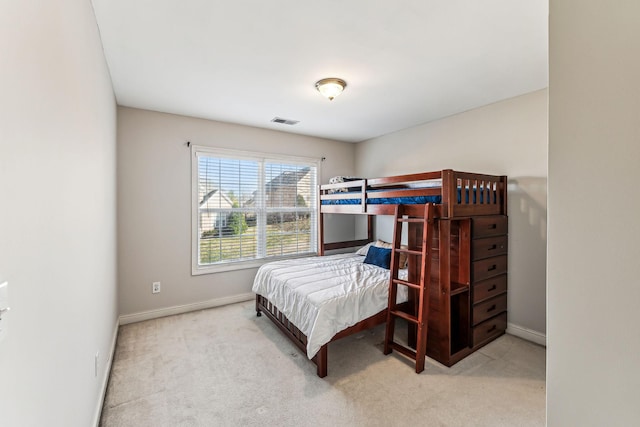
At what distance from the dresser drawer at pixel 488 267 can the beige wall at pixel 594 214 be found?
2.07 meters

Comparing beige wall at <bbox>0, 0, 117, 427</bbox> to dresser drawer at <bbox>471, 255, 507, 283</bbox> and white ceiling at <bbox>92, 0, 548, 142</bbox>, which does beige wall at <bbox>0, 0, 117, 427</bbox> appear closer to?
white ceiling at <bbox>92, 0, 548, 142</bbox>

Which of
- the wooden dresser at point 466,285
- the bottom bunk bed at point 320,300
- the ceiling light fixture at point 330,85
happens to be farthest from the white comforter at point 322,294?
the ceiling light fixture at point 330,85

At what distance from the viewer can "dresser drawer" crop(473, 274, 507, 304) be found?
2.75 m

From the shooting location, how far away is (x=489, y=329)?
288cm

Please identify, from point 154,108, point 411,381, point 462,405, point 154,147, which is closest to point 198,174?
point 154,147

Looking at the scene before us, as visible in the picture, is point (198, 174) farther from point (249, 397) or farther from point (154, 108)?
point (249, 397)

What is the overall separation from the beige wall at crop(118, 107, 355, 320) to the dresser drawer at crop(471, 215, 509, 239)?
3.01 metres

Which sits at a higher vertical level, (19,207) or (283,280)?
(19,207)

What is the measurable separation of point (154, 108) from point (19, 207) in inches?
120

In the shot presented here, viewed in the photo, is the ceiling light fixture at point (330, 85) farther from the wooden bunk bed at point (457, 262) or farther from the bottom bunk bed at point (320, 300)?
the bottom bunk bed at point (320, 300)

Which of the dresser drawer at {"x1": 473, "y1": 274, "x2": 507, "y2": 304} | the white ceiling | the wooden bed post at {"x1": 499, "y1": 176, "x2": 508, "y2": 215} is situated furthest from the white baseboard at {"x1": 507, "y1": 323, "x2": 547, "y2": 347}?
the white ceiling

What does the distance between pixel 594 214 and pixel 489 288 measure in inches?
97.2

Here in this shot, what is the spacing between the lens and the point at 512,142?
3.05 metres

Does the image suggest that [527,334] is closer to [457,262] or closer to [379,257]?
[457,262]
